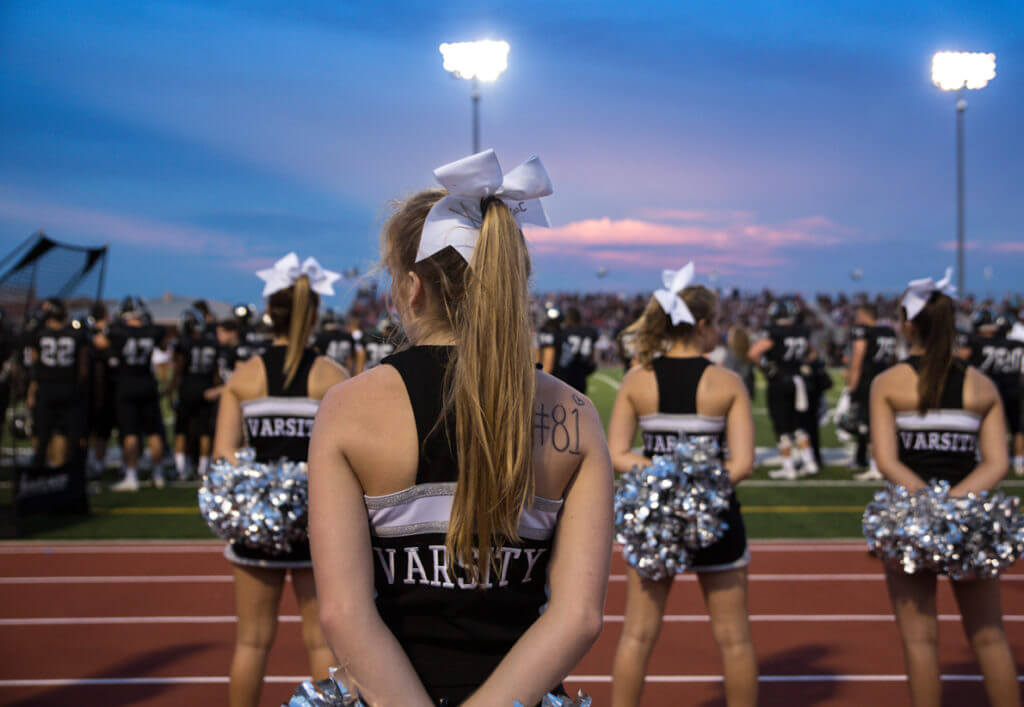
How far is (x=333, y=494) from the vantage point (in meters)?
1.28

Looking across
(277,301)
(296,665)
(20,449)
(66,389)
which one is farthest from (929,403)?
(20,449)

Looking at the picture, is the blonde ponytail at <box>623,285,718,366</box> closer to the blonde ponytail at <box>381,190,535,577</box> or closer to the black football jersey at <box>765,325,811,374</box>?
the blonde ponytail at <box>381,190,535,577</box>

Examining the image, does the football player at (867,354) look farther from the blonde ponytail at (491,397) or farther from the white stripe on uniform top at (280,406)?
the blonde ponytail at (491,397)

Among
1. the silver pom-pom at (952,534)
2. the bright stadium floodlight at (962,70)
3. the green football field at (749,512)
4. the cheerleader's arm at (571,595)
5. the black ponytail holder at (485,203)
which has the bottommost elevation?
the green football field at (749,512)

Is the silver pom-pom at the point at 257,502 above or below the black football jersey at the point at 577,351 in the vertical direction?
below

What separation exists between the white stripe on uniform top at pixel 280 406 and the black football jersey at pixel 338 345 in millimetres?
6463

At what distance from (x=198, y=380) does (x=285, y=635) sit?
16.0 ft

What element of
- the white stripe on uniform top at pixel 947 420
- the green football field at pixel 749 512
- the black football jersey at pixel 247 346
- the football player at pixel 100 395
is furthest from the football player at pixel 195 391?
the white stripe on uniform top at pixel 947 420

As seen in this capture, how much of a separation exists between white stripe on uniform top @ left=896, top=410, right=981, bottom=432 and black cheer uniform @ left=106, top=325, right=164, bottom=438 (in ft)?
25.2

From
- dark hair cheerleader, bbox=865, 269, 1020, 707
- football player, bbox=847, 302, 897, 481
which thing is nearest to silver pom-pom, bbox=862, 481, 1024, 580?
dark hair cheerleader, bbox=865, 269, 1020, 707

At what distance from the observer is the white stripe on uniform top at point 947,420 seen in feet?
9.50

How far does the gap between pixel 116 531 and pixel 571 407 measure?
6.88 m

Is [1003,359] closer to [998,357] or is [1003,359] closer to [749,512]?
[998,357]

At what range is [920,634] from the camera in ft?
9.45
